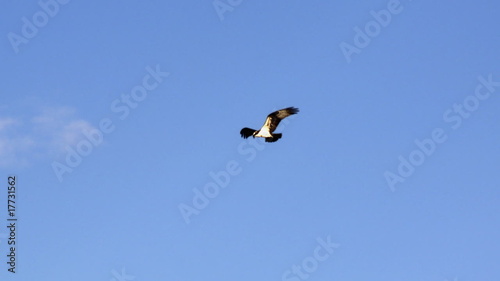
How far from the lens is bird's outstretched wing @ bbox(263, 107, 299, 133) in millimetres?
54125

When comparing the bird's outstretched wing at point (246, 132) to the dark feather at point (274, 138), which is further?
the bird's outstretched wing at point (246, 132)

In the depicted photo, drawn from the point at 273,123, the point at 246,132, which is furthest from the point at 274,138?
the point at 246,132

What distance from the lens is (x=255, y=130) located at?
55.8 metres

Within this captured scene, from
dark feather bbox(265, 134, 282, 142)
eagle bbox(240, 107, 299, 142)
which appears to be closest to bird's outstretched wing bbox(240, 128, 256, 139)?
eagle bbox(240, 107, 299, 142)

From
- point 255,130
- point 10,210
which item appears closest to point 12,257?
point 10,210

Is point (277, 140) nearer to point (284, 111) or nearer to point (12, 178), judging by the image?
point (284, 111)

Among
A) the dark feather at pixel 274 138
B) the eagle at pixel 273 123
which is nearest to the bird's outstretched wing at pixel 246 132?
the eagle at pixel 273 123

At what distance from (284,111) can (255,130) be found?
7.65 feet

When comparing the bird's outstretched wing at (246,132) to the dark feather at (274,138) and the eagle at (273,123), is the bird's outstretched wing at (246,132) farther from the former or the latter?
the dark feather at (274,138)

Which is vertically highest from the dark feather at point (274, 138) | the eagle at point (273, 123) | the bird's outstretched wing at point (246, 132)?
the bird's outstretched wing at point (246, 132)

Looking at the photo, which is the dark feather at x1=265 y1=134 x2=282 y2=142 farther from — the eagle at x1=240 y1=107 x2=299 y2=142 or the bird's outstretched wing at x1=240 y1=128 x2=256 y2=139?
the bird's outstretched wing at x1=240 y1=128 x2=256 y2=139

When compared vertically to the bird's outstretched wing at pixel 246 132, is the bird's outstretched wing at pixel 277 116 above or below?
below

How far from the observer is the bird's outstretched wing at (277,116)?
2131 inches

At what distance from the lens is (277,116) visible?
54.5 meters
